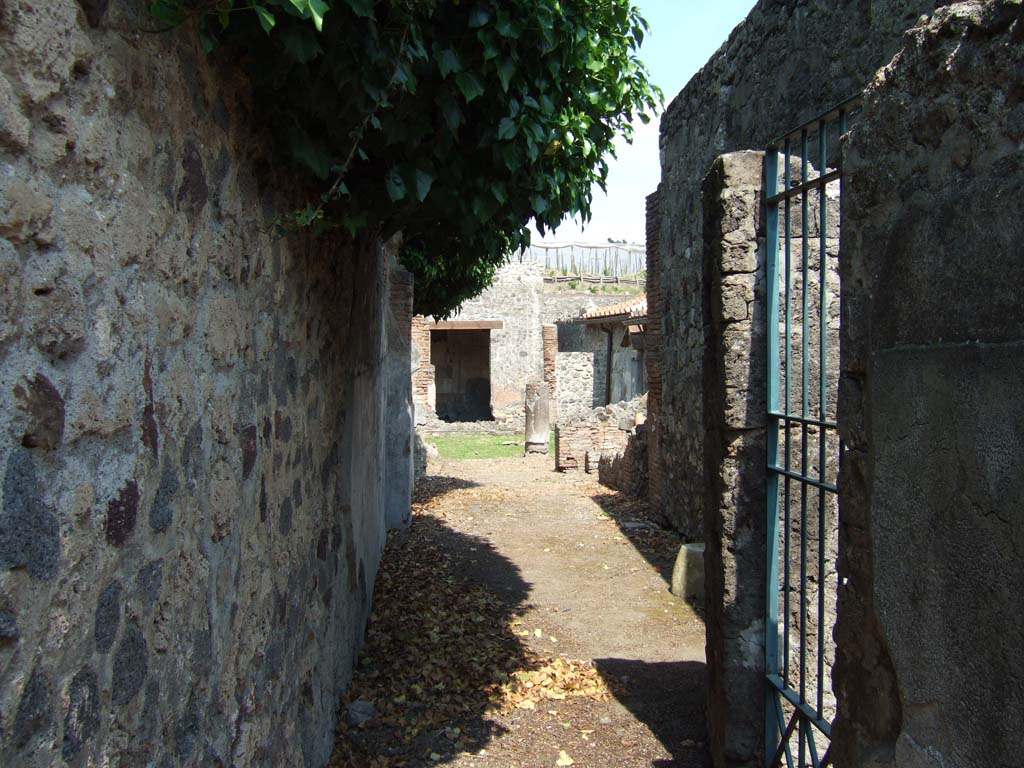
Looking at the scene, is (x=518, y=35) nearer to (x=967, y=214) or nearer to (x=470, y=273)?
(x=967, y=214)

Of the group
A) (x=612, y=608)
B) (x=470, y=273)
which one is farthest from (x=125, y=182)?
(x=470, y=273)

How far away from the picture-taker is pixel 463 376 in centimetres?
3092

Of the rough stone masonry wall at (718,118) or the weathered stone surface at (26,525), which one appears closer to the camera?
the weathered stone surface at (26,525)

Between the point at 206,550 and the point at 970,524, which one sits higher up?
the point at 970,524

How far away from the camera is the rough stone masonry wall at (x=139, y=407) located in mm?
1278

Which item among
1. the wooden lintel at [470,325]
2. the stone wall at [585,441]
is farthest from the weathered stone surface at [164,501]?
the wooden lintel at [470,325]

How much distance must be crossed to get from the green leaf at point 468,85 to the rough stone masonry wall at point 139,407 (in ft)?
2.10

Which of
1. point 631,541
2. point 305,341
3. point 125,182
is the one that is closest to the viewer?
point 125,182

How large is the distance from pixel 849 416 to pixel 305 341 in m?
2.02

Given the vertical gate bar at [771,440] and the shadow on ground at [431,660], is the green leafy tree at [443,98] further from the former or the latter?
the shadow on ground at [431,660]

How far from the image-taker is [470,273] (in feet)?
33.8

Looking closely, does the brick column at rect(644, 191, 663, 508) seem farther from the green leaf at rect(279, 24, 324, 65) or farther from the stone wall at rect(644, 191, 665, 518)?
the green leaf at rect(279, 24, 324, 65)

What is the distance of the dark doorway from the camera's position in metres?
30.7

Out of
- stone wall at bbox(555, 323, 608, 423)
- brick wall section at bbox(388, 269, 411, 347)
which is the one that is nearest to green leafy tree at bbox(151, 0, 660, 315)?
brick wall section at bbox(388, 269, 411, 347)
